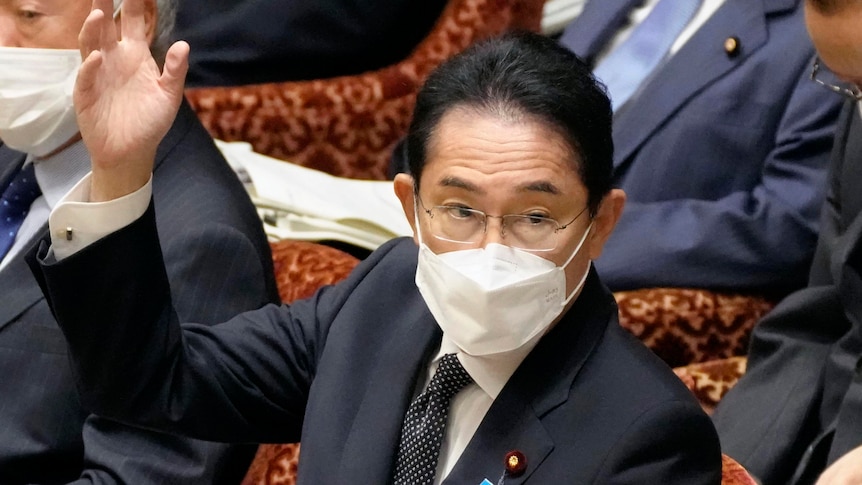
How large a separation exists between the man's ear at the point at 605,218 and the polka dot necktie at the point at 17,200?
33.3 inches

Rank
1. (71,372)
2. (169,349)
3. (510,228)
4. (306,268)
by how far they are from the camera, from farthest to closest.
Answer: (306,268) → (71,372) → (169,349) → (510,228)

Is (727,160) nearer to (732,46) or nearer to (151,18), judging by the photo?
(732,46)

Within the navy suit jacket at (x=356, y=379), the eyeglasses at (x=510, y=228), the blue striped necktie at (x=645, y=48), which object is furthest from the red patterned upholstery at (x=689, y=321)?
the eyeglasses at (x=510, y=228)

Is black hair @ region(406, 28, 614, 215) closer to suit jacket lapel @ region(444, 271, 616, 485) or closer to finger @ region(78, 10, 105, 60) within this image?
suit jacket lapel @ region(444, 271, 616, 485)

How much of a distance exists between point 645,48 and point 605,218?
1.25 m

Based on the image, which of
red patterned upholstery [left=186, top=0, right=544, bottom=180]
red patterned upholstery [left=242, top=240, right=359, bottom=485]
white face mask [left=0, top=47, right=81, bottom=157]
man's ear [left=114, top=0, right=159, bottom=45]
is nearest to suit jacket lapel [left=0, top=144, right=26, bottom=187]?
white face mask [left=0, top=47, right=81, bottom=157]

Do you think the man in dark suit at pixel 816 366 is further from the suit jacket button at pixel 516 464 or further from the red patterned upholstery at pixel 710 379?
the suit jacket button at pixel 516 464

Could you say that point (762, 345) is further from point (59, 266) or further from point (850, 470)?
point (59, 266)

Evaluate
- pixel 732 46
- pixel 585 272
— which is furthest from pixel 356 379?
pixel 732 46

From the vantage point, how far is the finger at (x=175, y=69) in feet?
4.34

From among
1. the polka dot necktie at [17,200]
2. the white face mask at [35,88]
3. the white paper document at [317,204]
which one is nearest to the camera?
the white face mask at [35,88]

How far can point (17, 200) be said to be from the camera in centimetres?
178

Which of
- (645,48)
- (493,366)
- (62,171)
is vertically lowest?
(645,48)

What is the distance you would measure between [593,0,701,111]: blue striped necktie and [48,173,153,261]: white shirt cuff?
135 centimetres
